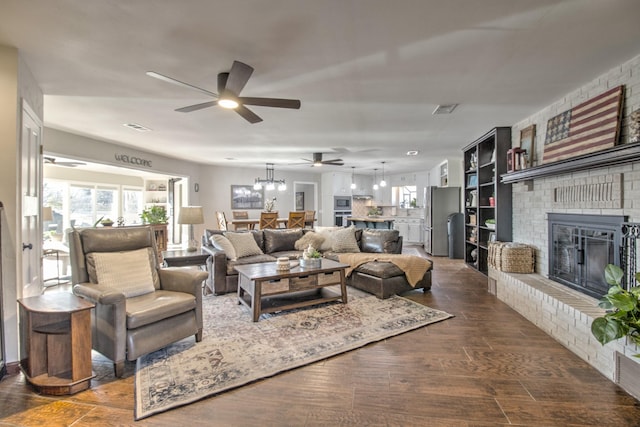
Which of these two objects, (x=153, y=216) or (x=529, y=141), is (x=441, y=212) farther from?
(x=153, y=216)

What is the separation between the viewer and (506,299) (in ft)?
12.9

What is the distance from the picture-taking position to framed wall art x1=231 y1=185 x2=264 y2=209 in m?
9.38

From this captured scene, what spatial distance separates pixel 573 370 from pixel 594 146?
2.04 m

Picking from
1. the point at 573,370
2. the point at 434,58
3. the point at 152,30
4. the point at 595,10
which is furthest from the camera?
the point at 434,58

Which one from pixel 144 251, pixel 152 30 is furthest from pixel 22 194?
pixel 152 30

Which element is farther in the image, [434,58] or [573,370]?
[434,58]

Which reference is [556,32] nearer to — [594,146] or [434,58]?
[434,58]

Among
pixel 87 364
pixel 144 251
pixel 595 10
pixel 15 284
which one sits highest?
pixel 595 10

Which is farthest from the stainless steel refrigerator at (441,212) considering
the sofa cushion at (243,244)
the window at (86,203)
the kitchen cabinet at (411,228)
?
the window at (86,203)

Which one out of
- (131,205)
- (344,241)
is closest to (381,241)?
(344,241)

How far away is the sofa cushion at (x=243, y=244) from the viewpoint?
480cm

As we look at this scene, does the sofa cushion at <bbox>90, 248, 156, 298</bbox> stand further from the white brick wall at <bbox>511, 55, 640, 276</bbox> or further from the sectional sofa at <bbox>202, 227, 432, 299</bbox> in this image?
the white brick wall at <bbox>511, 55, 640, 276</bbox>

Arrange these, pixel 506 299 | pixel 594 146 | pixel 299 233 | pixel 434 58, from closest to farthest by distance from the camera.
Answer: pixel 434 58 < pixel 594 146 < pixel 506 299 < pixel 299 233

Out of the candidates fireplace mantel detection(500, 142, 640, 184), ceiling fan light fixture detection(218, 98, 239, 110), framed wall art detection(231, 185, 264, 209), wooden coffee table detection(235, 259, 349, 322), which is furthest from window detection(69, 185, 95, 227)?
fireplace mantel detection(500, 142, 640, 184)
